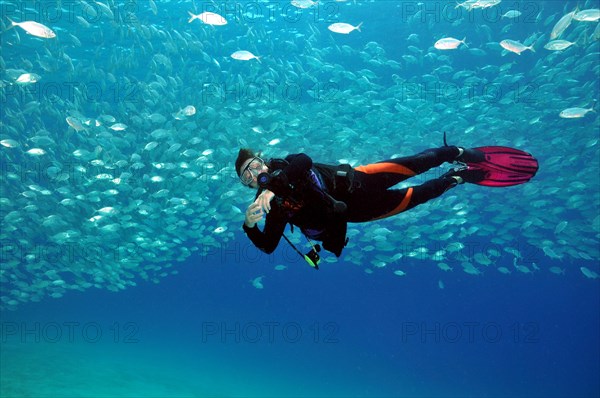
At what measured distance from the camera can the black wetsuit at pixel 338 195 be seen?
3.48 meters

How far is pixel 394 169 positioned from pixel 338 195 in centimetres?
91

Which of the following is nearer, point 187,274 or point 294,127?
point 294,127

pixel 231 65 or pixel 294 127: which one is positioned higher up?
pixel 231 65

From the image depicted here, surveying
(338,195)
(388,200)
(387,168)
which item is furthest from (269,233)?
(387,168)

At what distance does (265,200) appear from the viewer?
338 cm

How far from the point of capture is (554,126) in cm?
1512

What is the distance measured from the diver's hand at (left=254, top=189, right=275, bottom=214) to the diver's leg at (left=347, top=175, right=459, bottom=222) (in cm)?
108

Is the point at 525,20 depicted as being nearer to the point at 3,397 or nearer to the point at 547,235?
the point at 547,235

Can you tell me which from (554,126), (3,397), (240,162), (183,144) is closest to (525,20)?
(554,126)

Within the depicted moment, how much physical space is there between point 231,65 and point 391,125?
6947 mm

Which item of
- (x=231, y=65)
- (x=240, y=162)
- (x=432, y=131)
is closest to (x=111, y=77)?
(x=231, y=65)

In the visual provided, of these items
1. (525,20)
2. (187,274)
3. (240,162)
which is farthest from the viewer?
(187,274)

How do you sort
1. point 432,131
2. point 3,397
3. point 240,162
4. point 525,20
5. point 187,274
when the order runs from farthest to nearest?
point 187,274 < point 432,131 < point 525,20 < point 3,397 < point 240,162

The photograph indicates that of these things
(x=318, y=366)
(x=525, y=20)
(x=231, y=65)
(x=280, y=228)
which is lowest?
(x=280, y=228)
